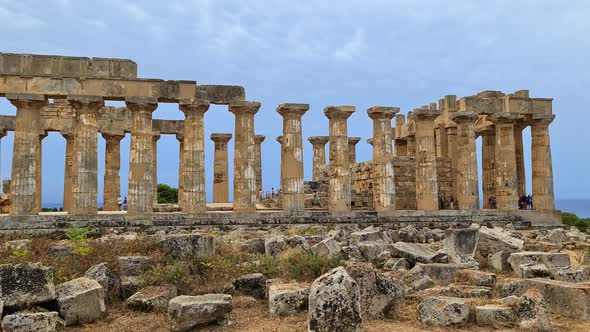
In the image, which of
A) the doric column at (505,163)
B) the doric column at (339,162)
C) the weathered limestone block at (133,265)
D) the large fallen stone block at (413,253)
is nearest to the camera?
the weathered limestone block at (133,265)

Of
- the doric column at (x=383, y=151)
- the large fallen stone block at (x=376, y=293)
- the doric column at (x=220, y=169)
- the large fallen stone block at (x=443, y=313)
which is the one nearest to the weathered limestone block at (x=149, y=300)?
the large fallen stone block at (x=376, y=293)

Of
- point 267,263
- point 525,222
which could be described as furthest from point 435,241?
point 525,222

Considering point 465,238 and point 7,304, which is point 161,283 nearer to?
point 7,304

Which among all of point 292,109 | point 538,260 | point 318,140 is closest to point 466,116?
point 292,109

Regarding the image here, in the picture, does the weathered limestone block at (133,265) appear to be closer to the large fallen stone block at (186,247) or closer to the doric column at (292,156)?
the large fallen stone block at (186,247)

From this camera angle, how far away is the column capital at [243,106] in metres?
27.0

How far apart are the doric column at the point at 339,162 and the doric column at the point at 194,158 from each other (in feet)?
22.2

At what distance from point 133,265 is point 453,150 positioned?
27900mm

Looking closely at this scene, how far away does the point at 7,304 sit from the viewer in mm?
7566

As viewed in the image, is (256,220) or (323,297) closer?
(323,297)

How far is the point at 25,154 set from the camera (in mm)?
24359

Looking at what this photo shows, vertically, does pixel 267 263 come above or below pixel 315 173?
below

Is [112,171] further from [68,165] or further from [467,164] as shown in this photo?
[467,164]

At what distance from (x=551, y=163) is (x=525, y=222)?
198 inches
